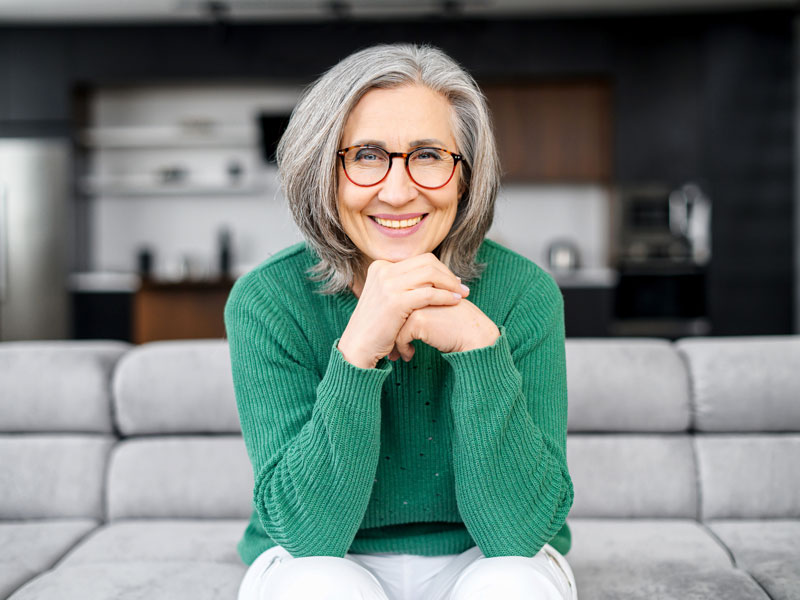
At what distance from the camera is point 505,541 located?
104 centimetres

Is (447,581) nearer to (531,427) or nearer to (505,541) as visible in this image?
(505,541)

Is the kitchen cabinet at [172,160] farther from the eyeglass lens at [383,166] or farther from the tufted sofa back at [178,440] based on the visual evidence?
the eyeglass lens at [383,166]

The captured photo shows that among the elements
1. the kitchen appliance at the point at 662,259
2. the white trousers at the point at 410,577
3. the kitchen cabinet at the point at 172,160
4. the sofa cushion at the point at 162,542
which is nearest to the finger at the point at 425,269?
the white trousers at the point at 410,577

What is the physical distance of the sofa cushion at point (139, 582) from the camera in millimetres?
1305

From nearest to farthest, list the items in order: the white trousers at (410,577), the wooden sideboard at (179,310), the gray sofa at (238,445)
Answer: the white trousers at (410,577) → the gray sofa at (238,445) → the wooden sideboard at (179,310)

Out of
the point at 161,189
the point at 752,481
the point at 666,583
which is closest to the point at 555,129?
the point at 161,189

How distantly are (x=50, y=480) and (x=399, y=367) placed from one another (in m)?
1.06

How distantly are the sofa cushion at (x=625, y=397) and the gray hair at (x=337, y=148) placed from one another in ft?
2.14

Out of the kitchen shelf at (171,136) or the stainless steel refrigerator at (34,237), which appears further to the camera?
the kitchen shelf at (171,136)

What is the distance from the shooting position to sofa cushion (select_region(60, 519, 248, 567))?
4.93ft

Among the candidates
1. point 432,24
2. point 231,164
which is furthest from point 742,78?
point 231,164

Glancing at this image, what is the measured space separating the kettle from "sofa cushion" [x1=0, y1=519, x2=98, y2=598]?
14.2 feet

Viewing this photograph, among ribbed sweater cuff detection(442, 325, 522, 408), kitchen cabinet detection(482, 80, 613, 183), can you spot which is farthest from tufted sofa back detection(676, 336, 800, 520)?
kitchen cabinet detection(482, 80, 613, 183)

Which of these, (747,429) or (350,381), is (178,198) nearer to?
(747,429)
